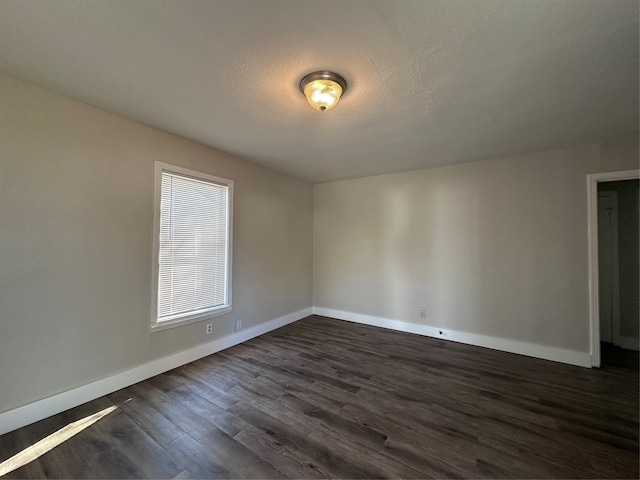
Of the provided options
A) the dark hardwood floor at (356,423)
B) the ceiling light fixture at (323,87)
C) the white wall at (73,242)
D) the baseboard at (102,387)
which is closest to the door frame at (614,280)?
the dark hardwood floor at (356,423)

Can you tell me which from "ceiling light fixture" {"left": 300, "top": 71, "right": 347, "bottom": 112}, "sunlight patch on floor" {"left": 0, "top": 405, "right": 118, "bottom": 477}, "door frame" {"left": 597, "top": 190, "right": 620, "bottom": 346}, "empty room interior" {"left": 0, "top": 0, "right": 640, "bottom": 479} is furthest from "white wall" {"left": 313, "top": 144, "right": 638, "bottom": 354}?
"sunlight patch on floor" {"left": 0, "top": 405, "right": 118, "bottom": 477}

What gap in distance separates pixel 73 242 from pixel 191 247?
41.5 inches

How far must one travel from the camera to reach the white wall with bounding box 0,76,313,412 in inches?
74.2

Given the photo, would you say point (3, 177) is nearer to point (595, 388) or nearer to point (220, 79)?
point (220, 79)

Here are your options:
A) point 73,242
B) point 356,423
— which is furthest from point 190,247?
point 356,423

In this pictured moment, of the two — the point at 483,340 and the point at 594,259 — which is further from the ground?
the point at 594,259

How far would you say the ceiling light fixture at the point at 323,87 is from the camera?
179 cm

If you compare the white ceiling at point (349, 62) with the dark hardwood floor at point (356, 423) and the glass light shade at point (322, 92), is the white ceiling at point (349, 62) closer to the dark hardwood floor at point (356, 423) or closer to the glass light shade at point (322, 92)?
the glass light shade at point (322, 92)

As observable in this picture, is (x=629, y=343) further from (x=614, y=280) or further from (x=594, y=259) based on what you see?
(x=594, y=259)

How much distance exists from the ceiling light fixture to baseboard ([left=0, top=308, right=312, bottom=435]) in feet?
10.1

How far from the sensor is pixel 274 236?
4227 mm

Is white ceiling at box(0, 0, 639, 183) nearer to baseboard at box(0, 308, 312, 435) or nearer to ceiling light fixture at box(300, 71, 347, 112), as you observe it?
ceiling light fixture at box(300, 71, 347, 112)

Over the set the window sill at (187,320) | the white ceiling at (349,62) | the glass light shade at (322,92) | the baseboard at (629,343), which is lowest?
the baseboard at (629,343)

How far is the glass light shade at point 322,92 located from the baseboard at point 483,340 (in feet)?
11.9
